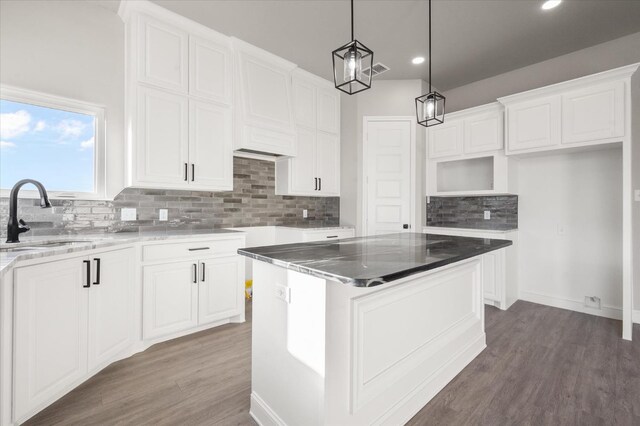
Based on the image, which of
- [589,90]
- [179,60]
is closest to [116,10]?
[179,60]

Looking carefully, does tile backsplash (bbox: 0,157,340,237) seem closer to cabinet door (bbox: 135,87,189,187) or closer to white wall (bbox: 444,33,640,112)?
cabinet door (bbox: 135,87,189,187)

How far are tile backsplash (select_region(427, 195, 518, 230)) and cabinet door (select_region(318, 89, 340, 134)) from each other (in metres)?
1.86

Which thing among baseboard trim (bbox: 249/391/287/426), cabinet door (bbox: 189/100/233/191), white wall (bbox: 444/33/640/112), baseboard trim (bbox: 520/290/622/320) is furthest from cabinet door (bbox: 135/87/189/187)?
baseboard trim (bbox: 520/290/622/320)

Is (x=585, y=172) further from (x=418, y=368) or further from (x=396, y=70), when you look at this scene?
(x=418, y=368)

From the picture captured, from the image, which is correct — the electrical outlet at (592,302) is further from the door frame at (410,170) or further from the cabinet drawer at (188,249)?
the cabinet drawer at (188,249)

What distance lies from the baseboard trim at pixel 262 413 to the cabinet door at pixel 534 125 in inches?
145

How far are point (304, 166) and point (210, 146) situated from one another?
1.33 m

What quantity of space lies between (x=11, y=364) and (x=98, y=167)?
177 centimetres

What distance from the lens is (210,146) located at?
3088mm

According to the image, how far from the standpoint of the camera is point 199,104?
2988mm

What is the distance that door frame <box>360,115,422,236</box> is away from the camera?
13.5ft

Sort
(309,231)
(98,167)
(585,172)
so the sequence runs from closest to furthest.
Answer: (98,167) < (585,172) < (309,231)

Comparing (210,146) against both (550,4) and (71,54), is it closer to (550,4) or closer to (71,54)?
(71,54)

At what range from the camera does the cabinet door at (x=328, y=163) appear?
4.23 metres
